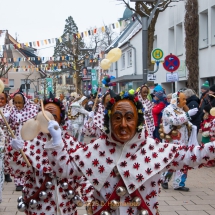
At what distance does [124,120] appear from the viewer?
3184 mm

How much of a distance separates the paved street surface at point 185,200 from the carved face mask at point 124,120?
131 inches

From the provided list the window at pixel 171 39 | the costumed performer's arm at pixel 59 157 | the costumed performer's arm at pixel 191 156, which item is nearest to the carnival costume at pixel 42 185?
the costumed performer's arm at pixel 59 157

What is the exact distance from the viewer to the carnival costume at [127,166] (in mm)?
3146

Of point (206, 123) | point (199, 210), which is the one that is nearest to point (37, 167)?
point (199, 210)

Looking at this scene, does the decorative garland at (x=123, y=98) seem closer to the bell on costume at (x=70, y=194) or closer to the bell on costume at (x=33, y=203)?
the bell on costume at (x=70, y=194)

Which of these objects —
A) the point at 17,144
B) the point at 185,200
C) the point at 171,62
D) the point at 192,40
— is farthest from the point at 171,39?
the point at 17,144

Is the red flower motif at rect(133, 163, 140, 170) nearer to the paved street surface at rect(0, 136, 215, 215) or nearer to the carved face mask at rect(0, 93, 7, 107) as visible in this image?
the paved street surface at rect(0, 136, 215, 215)

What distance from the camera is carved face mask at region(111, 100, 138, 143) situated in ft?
10.3

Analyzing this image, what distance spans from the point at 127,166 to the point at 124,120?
336 millimetres

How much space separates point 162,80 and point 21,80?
43507 millimetres

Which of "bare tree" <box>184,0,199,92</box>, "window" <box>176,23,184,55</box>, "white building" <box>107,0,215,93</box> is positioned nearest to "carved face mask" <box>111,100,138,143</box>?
"white building" <box>107,0,215,93</box>

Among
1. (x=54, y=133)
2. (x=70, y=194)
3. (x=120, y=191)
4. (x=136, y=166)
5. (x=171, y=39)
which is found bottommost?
(x=70, y=194)

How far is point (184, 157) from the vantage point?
3197mm

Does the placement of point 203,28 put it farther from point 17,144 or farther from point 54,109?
point 17,144
